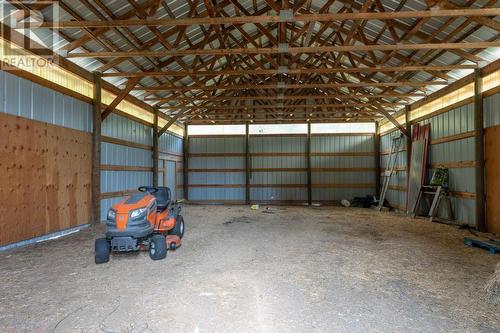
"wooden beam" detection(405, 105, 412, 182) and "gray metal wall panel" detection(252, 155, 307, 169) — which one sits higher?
"wooden beam" detection(405, 105, 412, 182)

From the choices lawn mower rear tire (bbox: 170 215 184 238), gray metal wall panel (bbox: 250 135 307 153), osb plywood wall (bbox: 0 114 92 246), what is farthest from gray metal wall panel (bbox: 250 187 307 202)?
lawn mower rear tire (bbox: 170 215 184 238)

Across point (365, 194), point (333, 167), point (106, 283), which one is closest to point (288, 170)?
point (333, 167)

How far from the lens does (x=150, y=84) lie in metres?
10.3

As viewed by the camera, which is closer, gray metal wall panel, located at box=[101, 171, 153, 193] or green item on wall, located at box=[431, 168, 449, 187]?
gray metal wall panel, located at box=[101, 171, 153, 193]

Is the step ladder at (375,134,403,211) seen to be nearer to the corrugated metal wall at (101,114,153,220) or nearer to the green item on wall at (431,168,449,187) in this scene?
the green item on wall at (431,168,449,187)

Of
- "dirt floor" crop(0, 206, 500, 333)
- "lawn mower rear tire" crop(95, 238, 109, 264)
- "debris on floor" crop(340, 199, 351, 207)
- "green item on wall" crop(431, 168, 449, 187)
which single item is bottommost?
"debris on floor" crop(340, 199, 351, 207)

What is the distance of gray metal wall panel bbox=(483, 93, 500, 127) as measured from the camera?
7.07 m

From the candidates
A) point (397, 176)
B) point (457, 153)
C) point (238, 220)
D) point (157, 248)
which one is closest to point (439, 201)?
point (457, 153)

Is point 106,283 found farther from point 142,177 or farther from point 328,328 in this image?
point 142,177

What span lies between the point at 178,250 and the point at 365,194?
11513mm

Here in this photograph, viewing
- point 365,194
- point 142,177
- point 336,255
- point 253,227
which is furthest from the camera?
point 365,194

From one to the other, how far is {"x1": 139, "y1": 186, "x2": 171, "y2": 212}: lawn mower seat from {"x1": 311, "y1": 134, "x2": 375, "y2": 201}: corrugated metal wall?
34.5 feet

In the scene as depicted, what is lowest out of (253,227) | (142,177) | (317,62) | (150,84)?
(253,227)

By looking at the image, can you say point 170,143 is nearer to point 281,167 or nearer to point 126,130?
point 126,130
